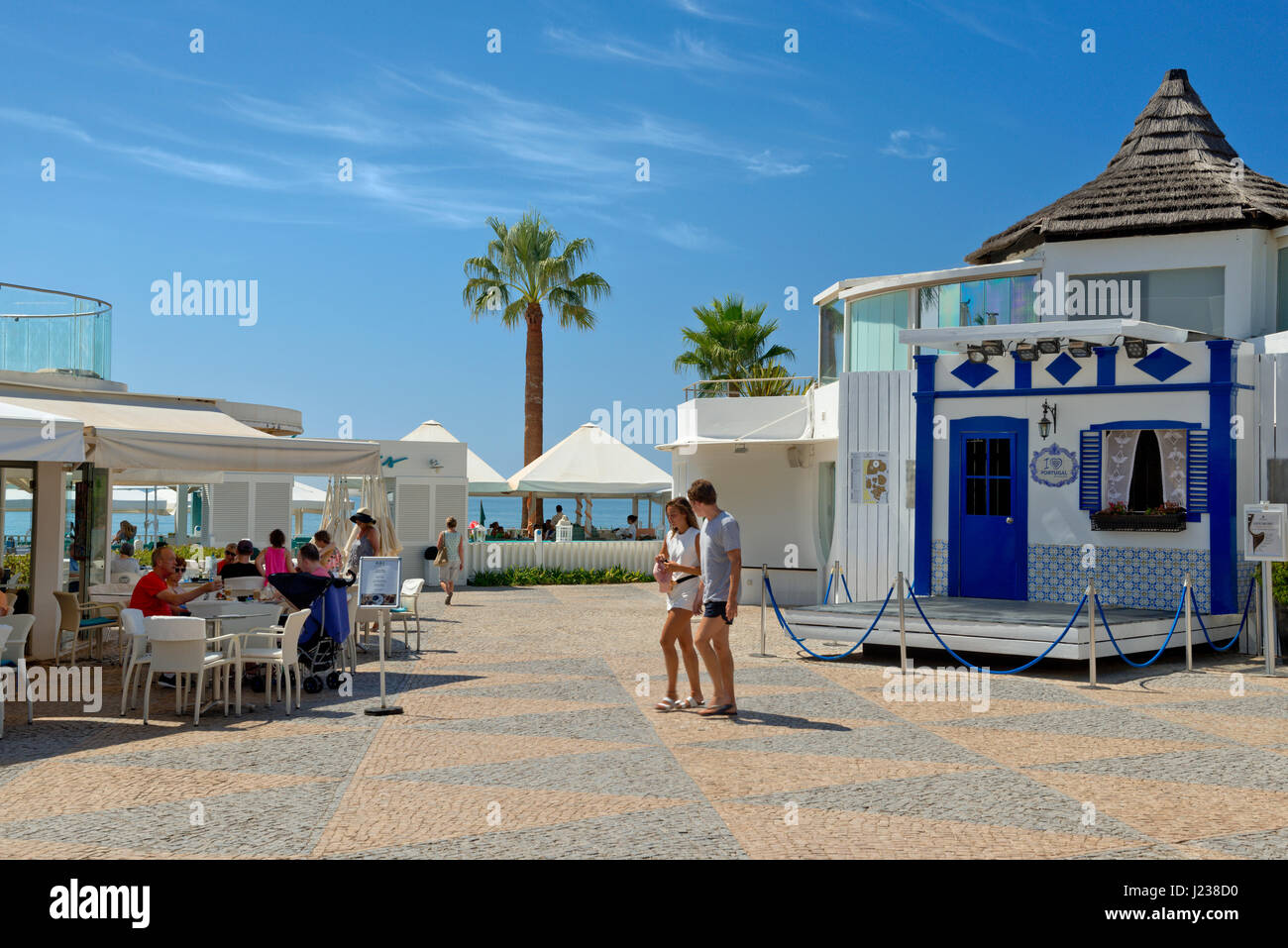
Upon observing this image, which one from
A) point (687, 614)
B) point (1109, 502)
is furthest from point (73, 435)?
point (1109, 502)

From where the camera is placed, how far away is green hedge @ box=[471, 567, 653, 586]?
23719 millimetres

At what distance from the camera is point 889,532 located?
15.1 m

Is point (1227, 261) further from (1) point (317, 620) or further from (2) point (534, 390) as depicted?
(2) point (534, 390)

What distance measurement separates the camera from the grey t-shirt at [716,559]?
27.8 ft

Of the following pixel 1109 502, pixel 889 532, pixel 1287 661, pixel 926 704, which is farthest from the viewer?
pixel 889 532

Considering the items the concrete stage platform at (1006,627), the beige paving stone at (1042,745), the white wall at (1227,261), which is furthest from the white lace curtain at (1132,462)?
the beige paving stone at (1042,745)

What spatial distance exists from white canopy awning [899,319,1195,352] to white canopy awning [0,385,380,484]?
683cm

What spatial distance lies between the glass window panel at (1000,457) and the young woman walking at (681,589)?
6.76 m

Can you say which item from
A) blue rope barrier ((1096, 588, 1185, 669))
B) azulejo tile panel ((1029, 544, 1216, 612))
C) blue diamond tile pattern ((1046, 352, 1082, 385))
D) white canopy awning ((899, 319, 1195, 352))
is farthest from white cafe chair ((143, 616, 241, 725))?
blue diamond tile pattern ((1046, 352, 1082, 385))

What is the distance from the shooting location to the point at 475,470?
28.0 metres

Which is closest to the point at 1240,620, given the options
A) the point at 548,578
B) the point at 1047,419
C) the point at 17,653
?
the point at 1047,419

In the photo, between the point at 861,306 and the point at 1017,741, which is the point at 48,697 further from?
the point at 861,306

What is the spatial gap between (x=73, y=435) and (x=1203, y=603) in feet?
39.6
